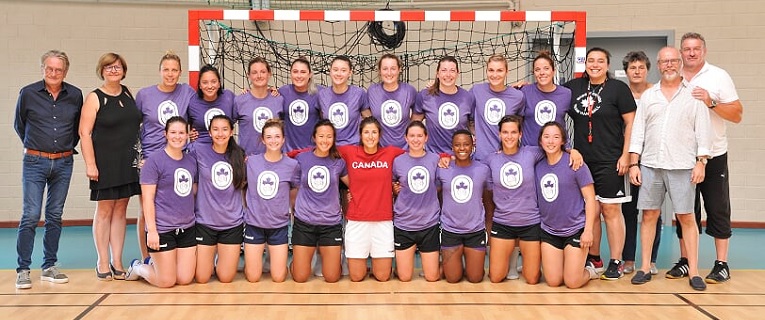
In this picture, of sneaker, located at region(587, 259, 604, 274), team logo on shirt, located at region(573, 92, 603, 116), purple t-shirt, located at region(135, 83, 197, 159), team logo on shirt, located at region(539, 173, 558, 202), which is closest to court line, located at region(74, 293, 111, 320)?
purple t-shirt, located at region(135, 83, 197, 159)

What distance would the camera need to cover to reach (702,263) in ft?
19.8

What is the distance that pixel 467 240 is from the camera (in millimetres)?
5082

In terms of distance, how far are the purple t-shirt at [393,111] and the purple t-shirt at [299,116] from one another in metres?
0.48

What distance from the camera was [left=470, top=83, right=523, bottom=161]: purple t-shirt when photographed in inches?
211

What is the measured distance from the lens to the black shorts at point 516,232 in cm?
504

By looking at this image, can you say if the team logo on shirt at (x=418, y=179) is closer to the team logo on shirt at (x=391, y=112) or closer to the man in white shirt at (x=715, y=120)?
the team logo on shirt at (x=391, y=112)

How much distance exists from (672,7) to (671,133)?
4.22m

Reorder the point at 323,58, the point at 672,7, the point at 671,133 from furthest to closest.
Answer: the point at 672,7 < the point at 323,58 < the point at 671,133

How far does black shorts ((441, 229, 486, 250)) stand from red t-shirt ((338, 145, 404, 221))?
0.46 metres

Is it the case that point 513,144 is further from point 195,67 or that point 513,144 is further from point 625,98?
point 195,67

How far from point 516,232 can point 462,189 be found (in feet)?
1.70

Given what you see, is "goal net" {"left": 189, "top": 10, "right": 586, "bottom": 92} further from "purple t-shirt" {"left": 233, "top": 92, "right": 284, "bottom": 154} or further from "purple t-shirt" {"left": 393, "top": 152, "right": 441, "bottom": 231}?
"purple t-shirt" {"left": 393, "top": 152, "right": 441, "bottom": 231}

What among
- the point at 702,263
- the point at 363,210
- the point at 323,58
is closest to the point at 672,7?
the point at 702,263

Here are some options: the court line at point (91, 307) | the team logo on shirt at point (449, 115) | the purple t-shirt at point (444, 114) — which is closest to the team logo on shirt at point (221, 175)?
the court line at point (91, 307)
